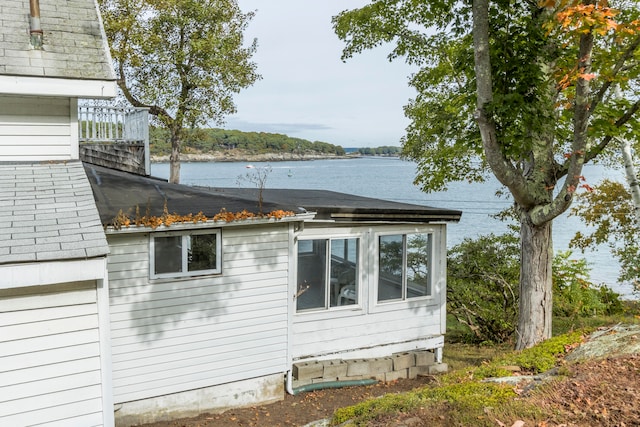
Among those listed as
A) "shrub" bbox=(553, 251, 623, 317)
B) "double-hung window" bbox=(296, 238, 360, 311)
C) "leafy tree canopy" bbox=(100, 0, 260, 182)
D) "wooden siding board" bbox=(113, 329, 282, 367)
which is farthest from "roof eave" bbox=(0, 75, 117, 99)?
"shrub" bbox=(553, 251, 623, 317)

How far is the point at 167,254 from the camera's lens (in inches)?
318

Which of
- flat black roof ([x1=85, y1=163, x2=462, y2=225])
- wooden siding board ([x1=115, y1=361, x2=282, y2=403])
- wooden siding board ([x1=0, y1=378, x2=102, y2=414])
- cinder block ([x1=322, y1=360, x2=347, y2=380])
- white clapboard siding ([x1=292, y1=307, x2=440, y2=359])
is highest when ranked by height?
flat black roof ([x1=85, y1=163, x2=462, y2=225])

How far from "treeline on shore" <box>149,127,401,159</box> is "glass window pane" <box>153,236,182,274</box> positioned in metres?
15.1

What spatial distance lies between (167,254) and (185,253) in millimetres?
288

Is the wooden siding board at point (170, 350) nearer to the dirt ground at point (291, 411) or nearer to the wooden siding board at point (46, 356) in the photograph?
the dirt ground at point (291, 411)

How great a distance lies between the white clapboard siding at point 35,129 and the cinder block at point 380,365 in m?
6.77

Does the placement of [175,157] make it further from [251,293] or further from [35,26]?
[35,26]

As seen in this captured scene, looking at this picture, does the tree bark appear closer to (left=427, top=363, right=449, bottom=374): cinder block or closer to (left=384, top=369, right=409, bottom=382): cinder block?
(left=427, top=363, right=449, bottom=374): cinder block

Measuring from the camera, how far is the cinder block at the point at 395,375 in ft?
34.1

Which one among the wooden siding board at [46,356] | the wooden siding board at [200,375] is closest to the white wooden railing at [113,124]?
the wooden siding board at [200,375]

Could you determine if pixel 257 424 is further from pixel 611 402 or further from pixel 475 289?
pixel 475 289

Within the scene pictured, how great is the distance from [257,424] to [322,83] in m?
42.8

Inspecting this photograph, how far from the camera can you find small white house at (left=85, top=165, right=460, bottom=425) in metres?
7.85

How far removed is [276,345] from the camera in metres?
9.13
